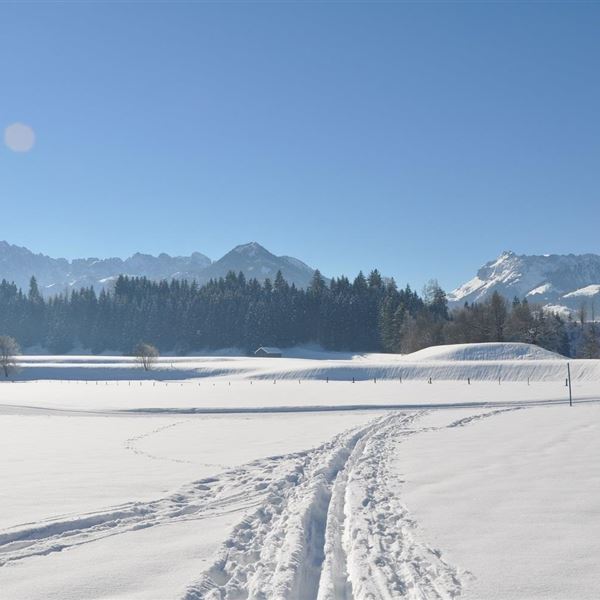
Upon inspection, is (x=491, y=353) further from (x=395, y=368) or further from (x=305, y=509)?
(x=305, y=509)

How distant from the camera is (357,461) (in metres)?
17.3

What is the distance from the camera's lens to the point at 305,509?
36.9ft

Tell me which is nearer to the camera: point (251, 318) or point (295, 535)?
point (295, 535)

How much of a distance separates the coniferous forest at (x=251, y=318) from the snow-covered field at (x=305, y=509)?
78533mm

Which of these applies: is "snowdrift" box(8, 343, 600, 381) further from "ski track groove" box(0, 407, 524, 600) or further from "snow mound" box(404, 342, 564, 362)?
"ski track groove" box(0, 407, 524, 600)

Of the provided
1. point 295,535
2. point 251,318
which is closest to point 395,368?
point 251,318

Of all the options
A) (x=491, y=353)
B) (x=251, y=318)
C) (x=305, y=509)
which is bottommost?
(x=305, y=509)

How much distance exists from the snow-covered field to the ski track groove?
0.04 m

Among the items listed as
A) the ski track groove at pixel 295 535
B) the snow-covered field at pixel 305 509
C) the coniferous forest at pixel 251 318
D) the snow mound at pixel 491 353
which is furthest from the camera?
the coniferous forest at pixel 251 318

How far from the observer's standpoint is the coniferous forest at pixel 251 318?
110 metres

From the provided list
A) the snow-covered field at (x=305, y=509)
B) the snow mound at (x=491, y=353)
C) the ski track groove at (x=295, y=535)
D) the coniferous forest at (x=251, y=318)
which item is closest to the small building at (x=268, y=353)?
the coniferous forest at (x=251, y=318)

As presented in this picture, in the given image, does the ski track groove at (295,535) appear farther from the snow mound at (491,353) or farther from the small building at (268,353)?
the small building at (268,353)

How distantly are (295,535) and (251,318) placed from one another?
113 m

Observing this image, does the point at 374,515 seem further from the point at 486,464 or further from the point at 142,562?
the point at 486,464
